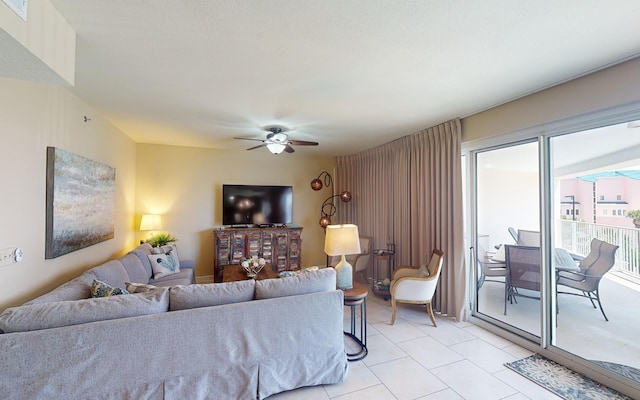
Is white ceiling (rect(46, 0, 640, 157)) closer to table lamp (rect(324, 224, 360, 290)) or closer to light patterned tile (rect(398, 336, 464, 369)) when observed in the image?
table lamp (rect(324, 224, 360, 290))

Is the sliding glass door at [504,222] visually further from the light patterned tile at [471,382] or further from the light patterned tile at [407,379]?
the light patterned tile at [407,379]

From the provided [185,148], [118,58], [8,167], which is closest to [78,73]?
[118,58]

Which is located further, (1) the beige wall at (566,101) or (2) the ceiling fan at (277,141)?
(2) the ceiling fan at (277,141)

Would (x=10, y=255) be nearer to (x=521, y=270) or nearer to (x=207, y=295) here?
(x=207, y=295)

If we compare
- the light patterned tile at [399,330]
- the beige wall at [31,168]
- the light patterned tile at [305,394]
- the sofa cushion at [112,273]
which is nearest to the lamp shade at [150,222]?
the beige wall at [31,168]

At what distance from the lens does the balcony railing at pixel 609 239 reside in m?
2.27

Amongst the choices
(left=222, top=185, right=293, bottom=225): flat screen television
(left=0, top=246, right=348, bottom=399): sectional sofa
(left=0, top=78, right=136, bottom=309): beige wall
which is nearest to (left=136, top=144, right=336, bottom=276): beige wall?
(left=222, top=185, right=293, bottom=225): flat screen television

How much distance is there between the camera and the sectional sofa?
156cm

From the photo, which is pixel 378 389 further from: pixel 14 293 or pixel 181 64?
pixel 181 64

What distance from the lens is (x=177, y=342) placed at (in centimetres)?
180

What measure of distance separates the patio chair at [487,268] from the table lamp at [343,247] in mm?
1806

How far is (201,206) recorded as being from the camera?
5.30 m

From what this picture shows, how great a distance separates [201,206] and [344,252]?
354cm

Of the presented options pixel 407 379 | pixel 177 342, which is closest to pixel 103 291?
pixel 177 342
